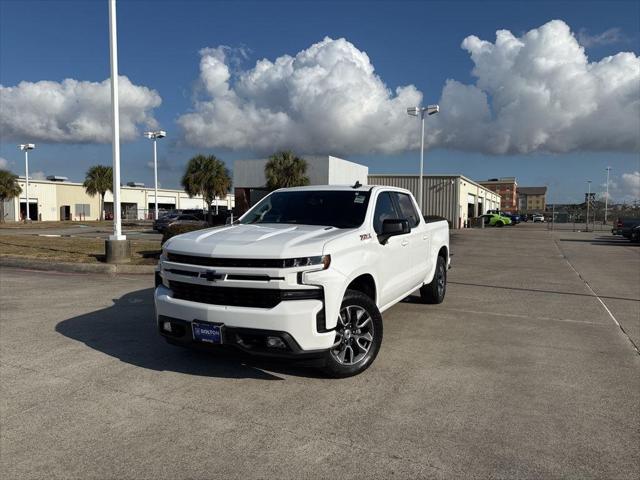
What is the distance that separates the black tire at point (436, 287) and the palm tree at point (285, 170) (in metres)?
29.6

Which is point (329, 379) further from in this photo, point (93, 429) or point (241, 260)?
point (93, 429)

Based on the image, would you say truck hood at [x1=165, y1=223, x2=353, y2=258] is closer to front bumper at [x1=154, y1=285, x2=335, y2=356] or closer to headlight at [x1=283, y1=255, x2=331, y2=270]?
headlight at [x1=283, y1=255, x2=331, y2=270]

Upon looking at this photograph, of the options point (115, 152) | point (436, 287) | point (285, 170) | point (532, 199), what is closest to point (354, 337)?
point (436, 287)

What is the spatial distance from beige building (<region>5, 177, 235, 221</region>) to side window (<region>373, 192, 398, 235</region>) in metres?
55.3

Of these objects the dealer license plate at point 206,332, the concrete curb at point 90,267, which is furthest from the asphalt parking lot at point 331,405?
the concrete curb at point 90,267

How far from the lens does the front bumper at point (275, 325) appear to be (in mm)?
3863

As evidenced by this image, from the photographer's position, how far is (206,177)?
4356 centimetres

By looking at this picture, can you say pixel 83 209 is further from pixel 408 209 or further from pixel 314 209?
pixel 314 209

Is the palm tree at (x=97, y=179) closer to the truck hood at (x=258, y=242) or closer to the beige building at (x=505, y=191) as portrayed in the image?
the truck hood at (x=258, y=242)

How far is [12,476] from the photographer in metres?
2.90

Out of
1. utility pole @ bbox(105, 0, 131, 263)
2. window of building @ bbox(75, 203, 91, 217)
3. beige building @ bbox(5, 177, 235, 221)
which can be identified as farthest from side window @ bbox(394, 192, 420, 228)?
window of building @ bbox(75, 203, 91, 217)

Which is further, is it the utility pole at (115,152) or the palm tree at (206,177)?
the palm tree at (206,177)

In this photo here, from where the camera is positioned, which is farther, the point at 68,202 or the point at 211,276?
the point at 68,202

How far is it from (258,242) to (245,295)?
47cm
